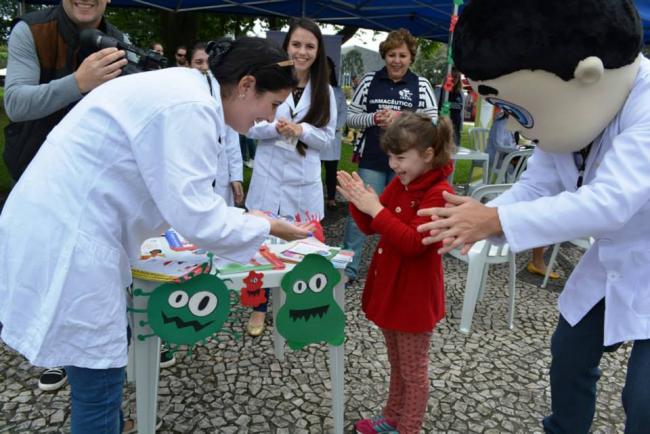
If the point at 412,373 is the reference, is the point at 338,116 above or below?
above

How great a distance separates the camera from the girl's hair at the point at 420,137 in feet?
6.21

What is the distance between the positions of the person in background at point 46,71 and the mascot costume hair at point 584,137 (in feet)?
4.21

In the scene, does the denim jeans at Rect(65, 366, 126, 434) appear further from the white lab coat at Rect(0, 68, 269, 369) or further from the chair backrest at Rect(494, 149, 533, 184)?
the chair backrest at Rect(494, 149, 533, 184)

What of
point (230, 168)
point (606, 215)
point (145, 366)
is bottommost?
point (145, 366)

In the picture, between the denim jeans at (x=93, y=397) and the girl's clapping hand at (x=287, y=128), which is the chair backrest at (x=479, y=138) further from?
the denim jeans at (x=93, y=397)

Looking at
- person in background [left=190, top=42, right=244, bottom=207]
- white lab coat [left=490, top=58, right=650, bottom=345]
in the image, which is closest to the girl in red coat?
white lab coat [left=490, top=58, right=650, bottom=345]

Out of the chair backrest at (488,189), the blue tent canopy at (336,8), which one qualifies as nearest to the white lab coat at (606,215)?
the chair backrest at (488,189)

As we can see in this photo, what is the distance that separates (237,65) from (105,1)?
39.9 inches

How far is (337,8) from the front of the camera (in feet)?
24.3

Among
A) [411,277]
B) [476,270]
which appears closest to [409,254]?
[411,277]

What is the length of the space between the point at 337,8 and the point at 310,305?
21.1 ft

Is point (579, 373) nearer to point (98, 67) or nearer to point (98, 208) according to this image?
point (98, 208)

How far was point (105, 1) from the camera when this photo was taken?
2123 mm

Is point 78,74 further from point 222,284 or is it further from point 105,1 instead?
point 222,284
